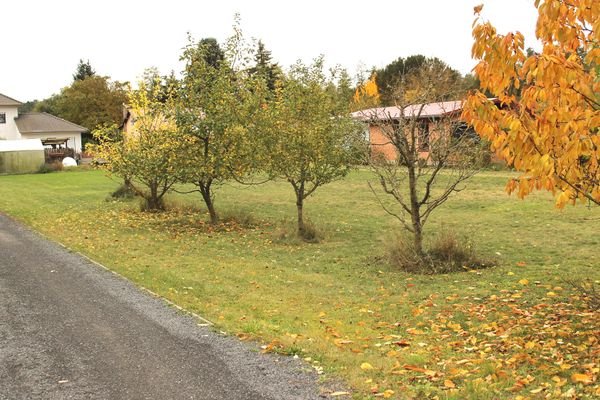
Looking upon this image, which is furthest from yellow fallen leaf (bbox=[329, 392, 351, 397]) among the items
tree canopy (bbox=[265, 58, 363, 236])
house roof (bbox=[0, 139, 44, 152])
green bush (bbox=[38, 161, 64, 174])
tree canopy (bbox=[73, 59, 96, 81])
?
tree canopy (bbox=[73, 59, 96, 81])

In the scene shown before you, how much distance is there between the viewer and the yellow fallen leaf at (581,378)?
5172mm

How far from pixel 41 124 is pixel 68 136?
3.02 metres

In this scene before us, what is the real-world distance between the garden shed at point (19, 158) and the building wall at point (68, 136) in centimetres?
1437

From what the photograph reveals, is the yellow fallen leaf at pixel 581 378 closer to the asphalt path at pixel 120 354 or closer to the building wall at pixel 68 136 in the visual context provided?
the asphalt path at pixel 120 354

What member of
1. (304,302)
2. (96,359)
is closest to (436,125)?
(304,302)

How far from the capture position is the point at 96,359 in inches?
245

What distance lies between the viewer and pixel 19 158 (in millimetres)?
50531

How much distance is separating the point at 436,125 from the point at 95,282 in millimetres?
6370

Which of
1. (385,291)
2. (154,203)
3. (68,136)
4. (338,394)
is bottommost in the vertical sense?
(385,291)

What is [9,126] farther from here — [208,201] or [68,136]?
[208,201]

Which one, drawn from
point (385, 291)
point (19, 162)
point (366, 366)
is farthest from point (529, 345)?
point (19, 162)

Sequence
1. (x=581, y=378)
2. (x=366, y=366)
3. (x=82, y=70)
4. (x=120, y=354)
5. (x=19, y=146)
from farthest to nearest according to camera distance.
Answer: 1. (x=82, y=70)
2. (x=19, y=146)
3. (x=120, y=354)
4. (x=366, y=366)
5. (x=581, y=378)

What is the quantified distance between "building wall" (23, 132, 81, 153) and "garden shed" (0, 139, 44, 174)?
14.4 m

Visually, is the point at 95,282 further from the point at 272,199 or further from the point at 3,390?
the point at 272,199
